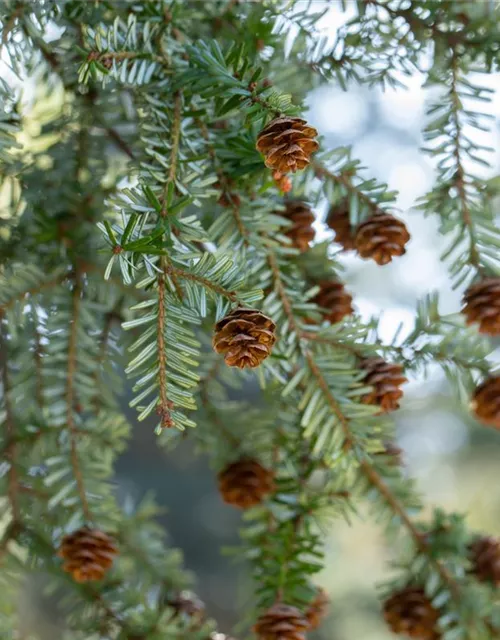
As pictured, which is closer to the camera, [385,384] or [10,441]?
[385,384]

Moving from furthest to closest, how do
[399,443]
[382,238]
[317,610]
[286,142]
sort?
[399,443] → [317,610] → [382,238] → [286,142]

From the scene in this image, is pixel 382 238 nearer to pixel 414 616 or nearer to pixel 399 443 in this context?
pixel 414 616

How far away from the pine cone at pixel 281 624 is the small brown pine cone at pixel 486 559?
18 cm

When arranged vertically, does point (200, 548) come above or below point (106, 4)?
above

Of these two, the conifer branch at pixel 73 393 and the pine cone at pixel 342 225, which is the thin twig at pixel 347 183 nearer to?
the pine cone at pixel 342 225

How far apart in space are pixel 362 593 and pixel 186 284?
4.22ft

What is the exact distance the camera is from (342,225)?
1.63ft

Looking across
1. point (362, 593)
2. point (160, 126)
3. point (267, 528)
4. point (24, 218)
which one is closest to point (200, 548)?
point (362, 593)

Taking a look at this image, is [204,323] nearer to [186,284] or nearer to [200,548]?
[186,284]

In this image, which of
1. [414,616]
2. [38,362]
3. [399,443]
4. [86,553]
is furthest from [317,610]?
[399,443]

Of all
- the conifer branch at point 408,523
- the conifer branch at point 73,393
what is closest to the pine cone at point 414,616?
the conifer branch at point 408,523

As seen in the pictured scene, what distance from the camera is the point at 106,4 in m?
0.43

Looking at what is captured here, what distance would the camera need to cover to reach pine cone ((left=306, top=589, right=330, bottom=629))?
53 centimetres

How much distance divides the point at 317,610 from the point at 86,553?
0.61 ft
